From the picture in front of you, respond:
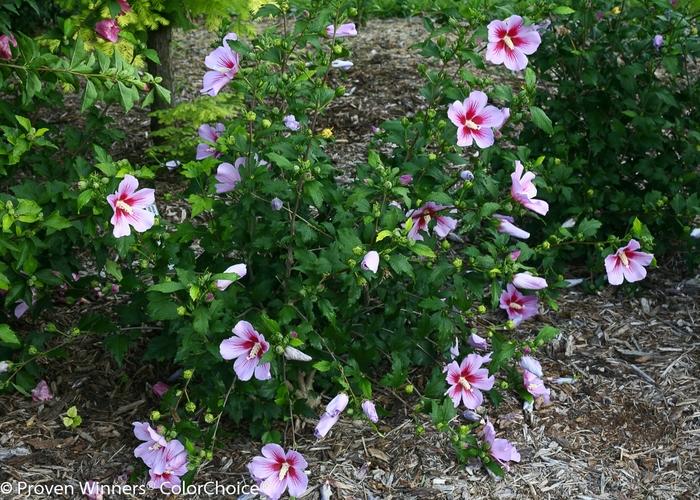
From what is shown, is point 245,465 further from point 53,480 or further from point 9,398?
point 9,398

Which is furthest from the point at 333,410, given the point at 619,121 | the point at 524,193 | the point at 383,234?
the point at 619,121

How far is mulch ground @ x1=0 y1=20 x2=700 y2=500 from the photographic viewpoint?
115 inches

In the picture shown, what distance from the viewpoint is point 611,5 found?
3.88m

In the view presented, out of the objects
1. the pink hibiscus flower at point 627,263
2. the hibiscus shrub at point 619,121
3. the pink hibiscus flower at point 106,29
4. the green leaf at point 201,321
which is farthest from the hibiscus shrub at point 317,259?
the hibiscus shrub at point 619,121

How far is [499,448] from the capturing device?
2938 mm

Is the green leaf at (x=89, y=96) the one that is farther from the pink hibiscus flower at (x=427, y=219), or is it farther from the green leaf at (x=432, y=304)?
the green leaf at (x=432, y=304)

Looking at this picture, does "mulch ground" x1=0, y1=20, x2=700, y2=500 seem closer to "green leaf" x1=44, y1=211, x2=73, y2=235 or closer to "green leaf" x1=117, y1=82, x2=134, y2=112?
"green leaf" x1=44, y1=211, x2=73, y2=235

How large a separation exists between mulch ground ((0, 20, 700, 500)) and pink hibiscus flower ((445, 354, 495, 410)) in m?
0.21

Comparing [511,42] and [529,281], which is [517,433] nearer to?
[529,281]

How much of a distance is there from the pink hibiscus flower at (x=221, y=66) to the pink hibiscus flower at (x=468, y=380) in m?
A: 1.25

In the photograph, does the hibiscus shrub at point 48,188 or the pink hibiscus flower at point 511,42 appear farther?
the pink hibiscus flower at point 511,42

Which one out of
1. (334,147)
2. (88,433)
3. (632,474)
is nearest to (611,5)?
(334,147)

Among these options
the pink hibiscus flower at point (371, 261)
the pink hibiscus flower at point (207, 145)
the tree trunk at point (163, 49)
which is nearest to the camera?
the pink hibiscus flower at point (371, 261)

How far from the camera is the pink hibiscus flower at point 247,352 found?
2570mm
